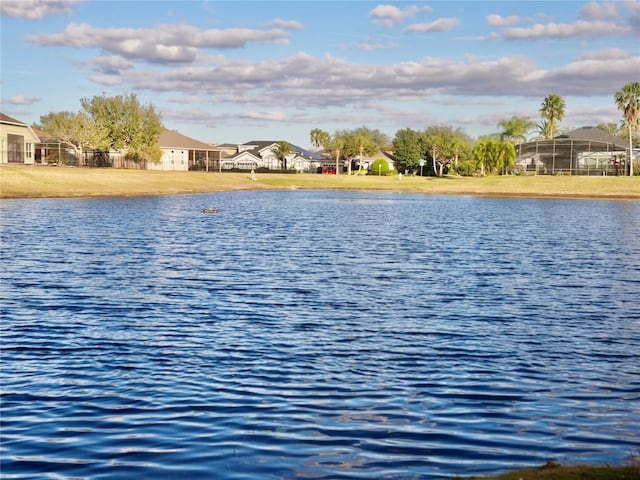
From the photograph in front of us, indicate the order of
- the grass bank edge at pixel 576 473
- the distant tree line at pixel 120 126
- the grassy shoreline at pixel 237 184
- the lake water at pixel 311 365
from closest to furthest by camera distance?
the grass bank edge at pixel 576 473 → the lake water at pixel 311 365 → the grassy shoreline at pixel 237 184 → the distant tree line at pixel 120 126

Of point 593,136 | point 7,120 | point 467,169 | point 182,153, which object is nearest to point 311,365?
point 7,120

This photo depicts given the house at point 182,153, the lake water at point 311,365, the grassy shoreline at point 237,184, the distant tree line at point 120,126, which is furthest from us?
the house at point 182,153

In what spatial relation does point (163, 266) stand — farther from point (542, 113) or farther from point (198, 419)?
point (542, 113)

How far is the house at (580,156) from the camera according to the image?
141125mm

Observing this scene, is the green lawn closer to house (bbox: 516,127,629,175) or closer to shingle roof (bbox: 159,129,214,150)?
house (bbox: 516,127,629,175)

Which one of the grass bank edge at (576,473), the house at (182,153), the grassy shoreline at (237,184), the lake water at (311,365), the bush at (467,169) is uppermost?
the house at (182,153)

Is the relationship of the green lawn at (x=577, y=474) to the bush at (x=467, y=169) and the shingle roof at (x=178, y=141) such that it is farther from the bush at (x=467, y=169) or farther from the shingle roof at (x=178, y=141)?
the bush at (x=467, y=169)

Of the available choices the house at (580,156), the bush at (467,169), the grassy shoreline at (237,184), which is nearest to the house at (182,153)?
the grassy shoreline at (237,184)

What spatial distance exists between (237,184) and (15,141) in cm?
3545

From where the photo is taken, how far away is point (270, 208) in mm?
77250

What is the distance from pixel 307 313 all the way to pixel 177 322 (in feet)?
11.4

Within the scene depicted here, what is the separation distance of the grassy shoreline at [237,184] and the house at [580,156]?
15.9 meters

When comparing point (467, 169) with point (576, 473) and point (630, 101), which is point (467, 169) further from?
point (576, 473)

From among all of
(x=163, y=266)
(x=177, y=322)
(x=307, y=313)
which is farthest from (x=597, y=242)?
(x=177, y=322)
